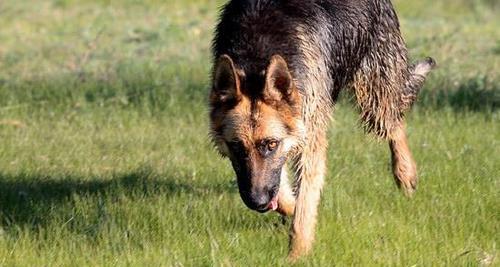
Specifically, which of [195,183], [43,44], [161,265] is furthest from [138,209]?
[43,44]

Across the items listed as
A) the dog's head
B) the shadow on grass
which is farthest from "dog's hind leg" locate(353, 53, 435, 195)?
the dog's head

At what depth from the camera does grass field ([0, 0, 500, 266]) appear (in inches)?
239

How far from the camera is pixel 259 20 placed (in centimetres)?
633

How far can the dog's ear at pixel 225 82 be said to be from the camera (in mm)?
5723

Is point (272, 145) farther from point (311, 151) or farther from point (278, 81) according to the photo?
point (311, 151)

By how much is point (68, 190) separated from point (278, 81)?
93.0 inches

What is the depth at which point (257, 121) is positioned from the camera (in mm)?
5828

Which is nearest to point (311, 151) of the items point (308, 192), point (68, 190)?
point (308, 192)

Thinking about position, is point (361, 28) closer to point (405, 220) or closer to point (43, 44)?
point (405, 220)

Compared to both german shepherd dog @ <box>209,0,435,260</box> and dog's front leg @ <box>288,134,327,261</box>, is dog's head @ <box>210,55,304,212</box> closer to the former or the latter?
german shepherd dog @ <box>209,0,435,260</box>

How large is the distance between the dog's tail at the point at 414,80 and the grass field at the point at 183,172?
0.46 meters

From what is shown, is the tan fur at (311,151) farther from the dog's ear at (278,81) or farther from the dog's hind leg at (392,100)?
the dog's hind leg at (392,100)

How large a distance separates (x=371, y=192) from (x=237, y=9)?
5.36 ft

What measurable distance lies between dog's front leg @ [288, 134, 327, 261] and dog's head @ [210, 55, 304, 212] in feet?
0.98
